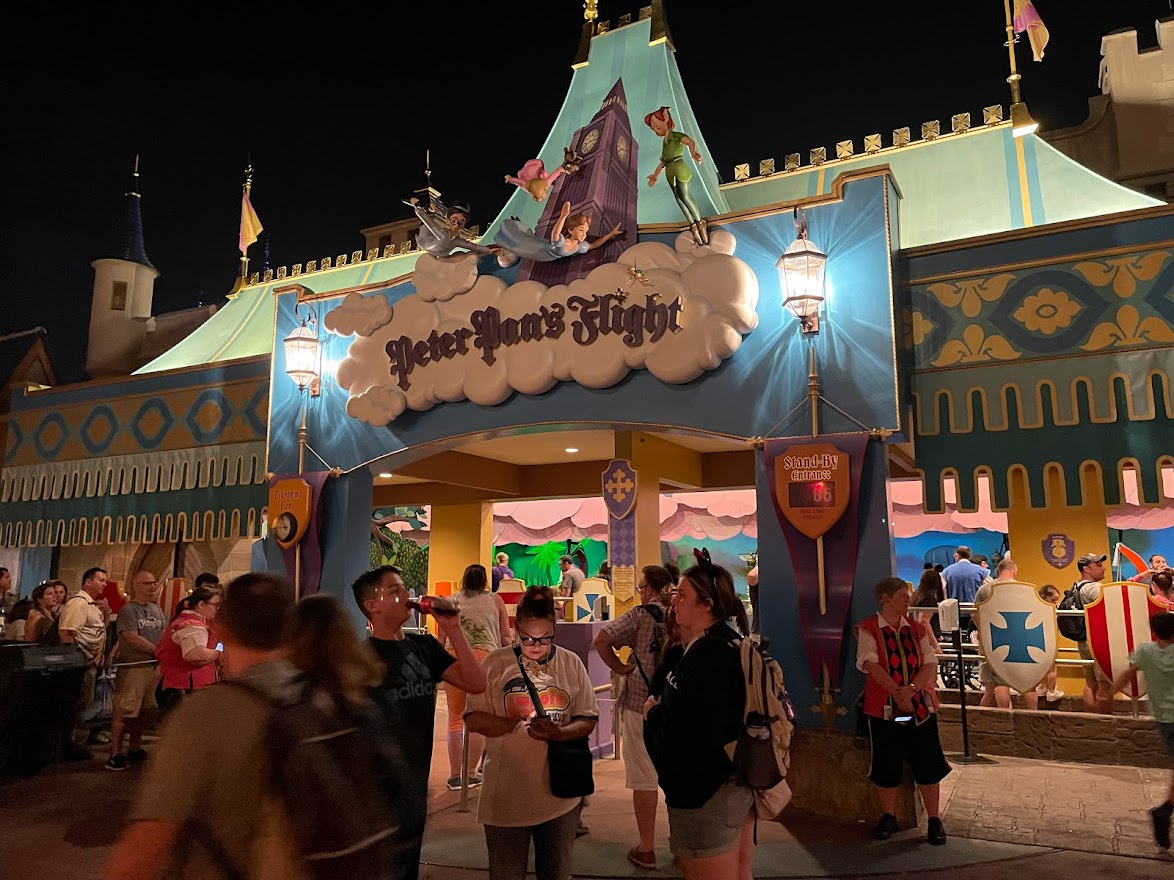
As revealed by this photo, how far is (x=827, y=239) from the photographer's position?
6.73m

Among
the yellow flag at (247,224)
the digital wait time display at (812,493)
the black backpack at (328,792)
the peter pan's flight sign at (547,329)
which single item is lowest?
the black backpack at (328,792)

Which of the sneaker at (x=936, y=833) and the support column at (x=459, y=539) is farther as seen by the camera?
the support column at (x=459, y=539)

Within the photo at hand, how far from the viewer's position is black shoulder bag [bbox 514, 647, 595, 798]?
10.8ft

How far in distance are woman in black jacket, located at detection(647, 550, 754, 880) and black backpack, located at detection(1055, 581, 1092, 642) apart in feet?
20.2

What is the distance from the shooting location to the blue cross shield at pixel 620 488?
882 cm

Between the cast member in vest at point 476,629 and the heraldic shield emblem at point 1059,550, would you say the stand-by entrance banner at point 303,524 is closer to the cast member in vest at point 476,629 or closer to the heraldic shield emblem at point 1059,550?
the cast member in vest at point 476,629

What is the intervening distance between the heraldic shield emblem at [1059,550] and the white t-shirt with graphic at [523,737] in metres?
9.49

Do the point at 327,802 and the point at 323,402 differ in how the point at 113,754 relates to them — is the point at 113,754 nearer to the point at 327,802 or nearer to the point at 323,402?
the point at 323,402

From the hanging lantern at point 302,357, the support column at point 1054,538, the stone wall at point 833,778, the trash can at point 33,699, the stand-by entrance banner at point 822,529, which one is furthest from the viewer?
the support column at point 1054,538

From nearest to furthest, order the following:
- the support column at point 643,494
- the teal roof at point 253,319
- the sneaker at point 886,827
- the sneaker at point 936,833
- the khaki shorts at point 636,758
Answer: the khaki shorts at point 636,758
the sneaker at point 936,833
the sneaker at point 886,827
the support column at point 643,494
the teal roof at point 253,319

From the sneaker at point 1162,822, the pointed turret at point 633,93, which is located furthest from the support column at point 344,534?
A: the sneaker at point 1162,822

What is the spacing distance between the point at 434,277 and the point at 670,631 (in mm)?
5420

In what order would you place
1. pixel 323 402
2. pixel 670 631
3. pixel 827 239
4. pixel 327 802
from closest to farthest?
pixel 327 802 < pixel 670 631 < pixel 827 239 < pixel 323 402

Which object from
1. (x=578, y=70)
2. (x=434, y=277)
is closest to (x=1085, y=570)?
(x=434, y=277)
